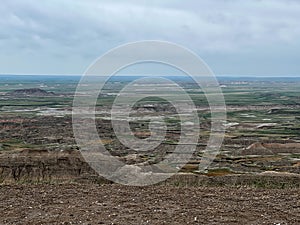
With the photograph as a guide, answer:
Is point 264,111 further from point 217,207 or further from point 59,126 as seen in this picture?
point 217,207

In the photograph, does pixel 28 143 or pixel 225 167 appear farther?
pixel 28 143

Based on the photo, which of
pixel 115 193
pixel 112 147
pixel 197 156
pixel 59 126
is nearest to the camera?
pixel 115 193

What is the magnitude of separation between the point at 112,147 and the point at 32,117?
110ft

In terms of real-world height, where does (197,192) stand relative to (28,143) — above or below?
above

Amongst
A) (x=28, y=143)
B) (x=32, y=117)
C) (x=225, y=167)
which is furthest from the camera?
(x=32, y=117)

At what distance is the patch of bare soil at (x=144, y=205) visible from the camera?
27.5 ft

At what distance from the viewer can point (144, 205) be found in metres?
9.30

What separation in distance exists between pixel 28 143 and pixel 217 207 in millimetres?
45076

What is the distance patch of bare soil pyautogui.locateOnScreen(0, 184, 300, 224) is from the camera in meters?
8.39

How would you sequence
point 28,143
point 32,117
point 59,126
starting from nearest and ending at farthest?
point 28,143 < point 59,126 < point 32,117

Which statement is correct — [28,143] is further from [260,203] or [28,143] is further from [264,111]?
[264,111]

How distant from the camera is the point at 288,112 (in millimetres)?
94125

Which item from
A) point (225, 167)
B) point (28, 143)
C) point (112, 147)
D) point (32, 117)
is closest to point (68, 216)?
point (225, 167)

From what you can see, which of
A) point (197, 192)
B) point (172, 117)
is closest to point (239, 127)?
point (172, 117)
